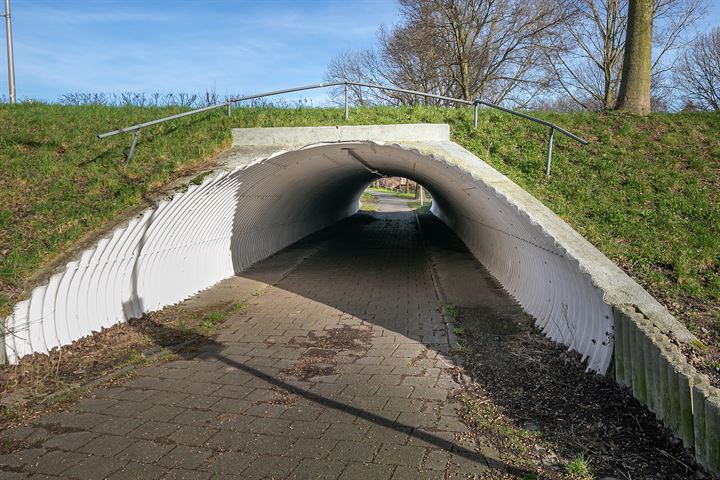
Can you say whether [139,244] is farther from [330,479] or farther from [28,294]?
[330,479]

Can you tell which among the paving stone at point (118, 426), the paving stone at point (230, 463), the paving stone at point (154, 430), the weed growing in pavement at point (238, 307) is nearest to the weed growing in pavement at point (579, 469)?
the paving stone at point (230, 463)

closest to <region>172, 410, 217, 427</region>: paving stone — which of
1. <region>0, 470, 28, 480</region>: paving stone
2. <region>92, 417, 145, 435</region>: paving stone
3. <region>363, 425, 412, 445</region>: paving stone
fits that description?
<region>92, 417, 145, 435</region>: paving stone

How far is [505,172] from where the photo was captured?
8.84 m

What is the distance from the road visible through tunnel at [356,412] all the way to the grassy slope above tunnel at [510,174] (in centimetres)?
135

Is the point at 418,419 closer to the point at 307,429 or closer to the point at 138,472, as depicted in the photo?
the point at 307,429

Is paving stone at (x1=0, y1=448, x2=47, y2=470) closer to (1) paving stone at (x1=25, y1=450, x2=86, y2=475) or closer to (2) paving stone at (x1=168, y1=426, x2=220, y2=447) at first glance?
(1) paving stone at (x1=25, y1=450, x2=86, y2=475)

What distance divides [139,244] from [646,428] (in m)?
6.06

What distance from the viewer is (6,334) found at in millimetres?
5215

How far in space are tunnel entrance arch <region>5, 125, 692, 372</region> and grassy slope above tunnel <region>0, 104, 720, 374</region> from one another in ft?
1.59

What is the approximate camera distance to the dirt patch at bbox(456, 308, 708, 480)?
3.66m

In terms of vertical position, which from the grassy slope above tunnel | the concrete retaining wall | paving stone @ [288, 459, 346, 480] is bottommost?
paving stone @ [288, 459, 346, 480]

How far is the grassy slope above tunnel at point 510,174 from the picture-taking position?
6422 millimetres

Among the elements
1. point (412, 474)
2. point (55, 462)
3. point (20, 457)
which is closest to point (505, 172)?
point (412, 474)

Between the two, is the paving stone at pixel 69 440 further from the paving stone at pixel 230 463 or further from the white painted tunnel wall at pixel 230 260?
the white painted tunnel wall at pixel 230 260
